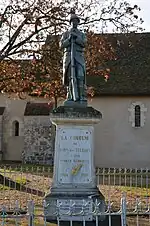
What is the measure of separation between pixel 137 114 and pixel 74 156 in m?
15.6

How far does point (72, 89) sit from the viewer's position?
8.86 metres

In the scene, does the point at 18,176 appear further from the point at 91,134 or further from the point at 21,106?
the point at 21,106

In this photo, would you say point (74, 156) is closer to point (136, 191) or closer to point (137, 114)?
point (136, 191)

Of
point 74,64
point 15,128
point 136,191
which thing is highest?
point 74,64

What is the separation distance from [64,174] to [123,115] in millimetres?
15508

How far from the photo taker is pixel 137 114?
23703mm

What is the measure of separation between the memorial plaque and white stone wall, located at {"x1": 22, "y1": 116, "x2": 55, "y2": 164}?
54.1ft

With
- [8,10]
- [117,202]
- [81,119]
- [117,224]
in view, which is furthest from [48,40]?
[117,224]

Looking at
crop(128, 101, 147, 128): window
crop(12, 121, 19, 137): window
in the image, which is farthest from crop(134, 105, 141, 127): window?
crop(12, 121, 19, 137): window

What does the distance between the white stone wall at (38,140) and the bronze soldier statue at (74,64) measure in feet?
52.9

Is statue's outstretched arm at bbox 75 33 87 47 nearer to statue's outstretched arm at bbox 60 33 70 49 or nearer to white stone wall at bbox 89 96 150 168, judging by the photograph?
statue's outstretched arm at bbox 60 33 70 49

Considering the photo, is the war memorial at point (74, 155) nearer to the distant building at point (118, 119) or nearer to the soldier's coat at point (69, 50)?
the soldier's coat at point (69, 50)

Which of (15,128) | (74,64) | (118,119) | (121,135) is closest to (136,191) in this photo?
(74,64)

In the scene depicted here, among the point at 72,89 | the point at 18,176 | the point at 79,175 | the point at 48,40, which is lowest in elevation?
the point at 18,176
